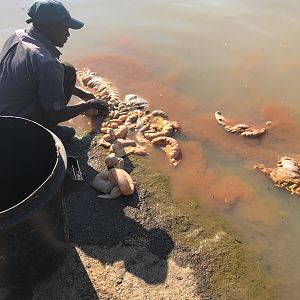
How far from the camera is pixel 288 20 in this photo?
654 cm

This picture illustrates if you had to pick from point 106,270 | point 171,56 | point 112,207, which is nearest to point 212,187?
point 112,207

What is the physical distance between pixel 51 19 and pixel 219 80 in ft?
8.56

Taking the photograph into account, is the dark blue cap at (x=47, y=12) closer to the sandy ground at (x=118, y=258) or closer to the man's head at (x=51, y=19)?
the man's head at (x=51, y=19)

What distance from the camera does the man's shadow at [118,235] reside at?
10.0ft

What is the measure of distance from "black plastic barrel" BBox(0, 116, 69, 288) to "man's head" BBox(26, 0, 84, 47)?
1.12 meters

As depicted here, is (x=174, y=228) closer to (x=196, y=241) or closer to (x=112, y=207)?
(x=196, y=241)

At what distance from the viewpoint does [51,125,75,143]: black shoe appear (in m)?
4.16

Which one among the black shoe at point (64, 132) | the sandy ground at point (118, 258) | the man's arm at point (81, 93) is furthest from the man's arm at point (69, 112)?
the sandy ground at point (118, 258)

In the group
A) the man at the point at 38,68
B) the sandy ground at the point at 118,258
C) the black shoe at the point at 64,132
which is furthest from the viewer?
the black shoe at the point at 64,132

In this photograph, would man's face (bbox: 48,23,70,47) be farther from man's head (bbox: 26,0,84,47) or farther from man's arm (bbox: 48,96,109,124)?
man's arm (bbox: 48,96,109,124)

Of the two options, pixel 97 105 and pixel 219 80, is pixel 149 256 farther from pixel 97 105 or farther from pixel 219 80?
pixel 219 80

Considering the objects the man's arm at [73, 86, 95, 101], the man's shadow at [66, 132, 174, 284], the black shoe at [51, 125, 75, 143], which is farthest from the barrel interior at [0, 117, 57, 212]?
the man's arm at [73, 86, 95, 101]

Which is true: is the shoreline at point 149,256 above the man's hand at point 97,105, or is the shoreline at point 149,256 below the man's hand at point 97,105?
below

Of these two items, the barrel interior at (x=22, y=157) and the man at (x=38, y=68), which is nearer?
the barrel interior at (x=22, y=157)
